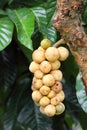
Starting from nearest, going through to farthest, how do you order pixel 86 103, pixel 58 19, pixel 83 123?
pixel 58 19 < pixel 86 103 < pixel 83 123

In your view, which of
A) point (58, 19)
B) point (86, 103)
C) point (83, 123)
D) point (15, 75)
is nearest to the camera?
point (58, 19)

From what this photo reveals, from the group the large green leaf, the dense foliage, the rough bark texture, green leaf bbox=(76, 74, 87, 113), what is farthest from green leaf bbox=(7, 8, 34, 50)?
the large green leaf

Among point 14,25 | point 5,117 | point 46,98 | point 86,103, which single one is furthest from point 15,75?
point 46,98

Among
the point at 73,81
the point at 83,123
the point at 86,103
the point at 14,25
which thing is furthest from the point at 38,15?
the point at 83,123

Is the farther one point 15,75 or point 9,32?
point 15,75

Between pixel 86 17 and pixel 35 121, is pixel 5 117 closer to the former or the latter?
pixel 35 121

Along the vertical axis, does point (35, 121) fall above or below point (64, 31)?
below

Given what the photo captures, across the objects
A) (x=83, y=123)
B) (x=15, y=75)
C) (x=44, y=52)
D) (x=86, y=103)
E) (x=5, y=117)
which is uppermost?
(x=44, y=52)

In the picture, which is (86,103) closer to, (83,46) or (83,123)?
(83,46)
